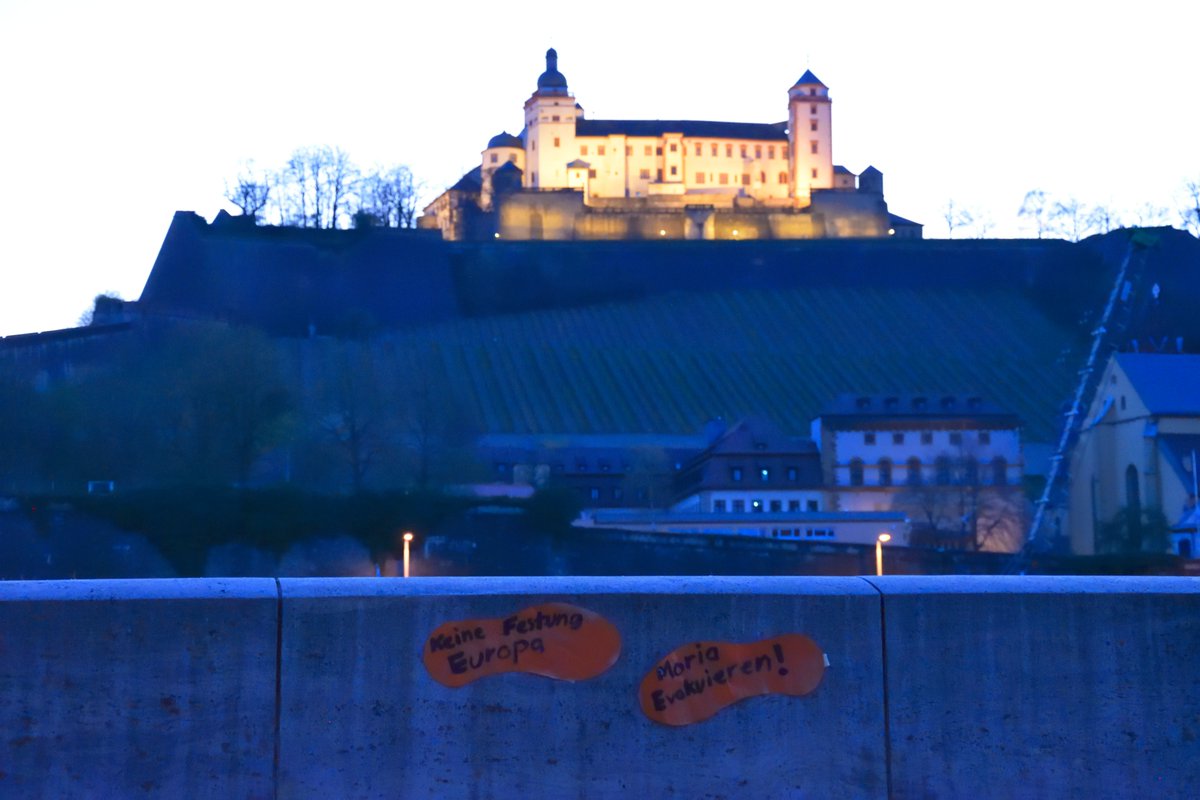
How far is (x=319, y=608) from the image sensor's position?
6742 millimetres

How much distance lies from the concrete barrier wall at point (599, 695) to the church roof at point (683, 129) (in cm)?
9515

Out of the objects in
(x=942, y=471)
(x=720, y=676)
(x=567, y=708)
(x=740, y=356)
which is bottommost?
(x=567, y=708)

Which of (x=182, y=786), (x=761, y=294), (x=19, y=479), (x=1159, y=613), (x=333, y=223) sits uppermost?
(x=333, y=223)

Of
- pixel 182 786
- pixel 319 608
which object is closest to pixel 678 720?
pixel 319 608

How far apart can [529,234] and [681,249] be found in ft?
29.6

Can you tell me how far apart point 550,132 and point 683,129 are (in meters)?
7.90

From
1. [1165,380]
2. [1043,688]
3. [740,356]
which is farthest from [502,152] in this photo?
[1043,688]

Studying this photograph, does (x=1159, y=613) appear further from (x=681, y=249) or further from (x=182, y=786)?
(x=681, y=249)

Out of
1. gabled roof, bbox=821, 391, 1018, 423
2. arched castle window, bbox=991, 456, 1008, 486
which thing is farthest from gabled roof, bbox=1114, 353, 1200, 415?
gabled roof, bbox=821, 391, 1018, 423

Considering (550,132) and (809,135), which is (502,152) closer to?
(550,132)

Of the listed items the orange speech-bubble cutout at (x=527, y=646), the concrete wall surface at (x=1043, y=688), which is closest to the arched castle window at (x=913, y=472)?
the concrete wall surface at (x=1043, y=688)

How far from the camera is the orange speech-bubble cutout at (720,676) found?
688cm

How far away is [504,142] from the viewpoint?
104625 millimetres

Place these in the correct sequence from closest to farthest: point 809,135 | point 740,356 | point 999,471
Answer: point 999,471
point 740,356
point 809,135
